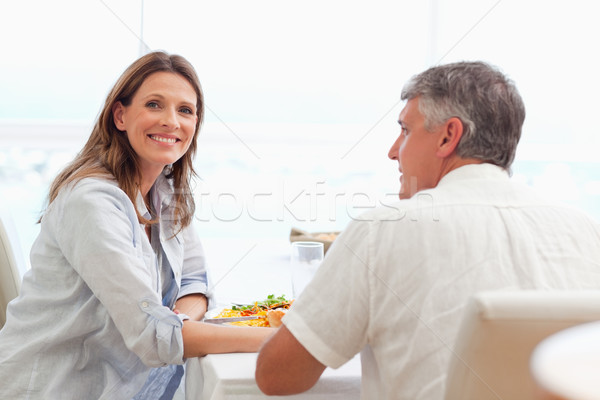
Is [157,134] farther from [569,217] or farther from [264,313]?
[569,217]

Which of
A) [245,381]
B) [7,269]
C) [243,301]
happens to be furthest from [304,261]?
[7,269]

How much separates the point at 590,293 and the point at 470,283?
207 millimetres

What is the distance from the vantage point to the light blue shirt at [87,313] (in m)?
1.13

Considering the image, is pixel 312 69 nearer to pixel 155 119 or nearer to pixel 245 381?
pixel 155 119

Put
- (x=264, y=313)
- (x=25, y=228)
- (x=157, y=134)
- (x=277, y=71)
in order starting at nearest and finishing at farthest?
(x=264, y=313), (x=157, y=134), (x=277, y=71), (x=25, y=228)

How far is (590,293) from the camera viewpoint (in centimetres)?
66

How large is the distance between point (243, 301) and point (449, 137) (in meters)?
0.72

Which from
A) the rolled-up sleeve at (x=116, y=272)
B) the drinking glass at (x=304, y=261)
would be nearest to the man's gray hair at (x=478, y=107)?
the drinking glass at (x=304, y=261)

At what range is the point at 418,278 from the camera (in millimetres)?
862

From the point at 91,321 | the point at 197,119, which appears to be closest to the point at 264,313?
the point at 91,321

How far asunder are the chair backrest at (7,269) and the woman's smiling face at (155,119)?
1.43 ft

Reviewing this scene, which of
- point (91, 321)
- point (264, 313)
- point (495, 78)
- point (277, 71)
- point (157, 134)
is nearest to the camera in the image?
point (495, 78)

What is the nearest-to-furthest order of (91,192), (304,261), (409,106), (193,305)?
(409,106) → (91,192) → (304,261) → (193,305)

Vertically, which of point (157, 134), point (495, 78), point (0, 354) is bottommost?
point (0, 354)
